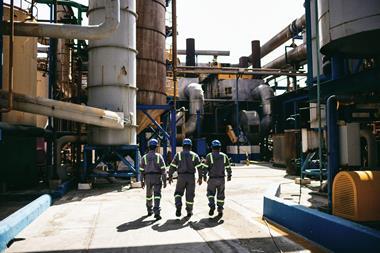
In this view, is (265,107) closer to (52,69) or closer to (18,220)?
(52,69)

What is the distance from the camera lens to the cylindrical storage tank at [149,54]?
555 inches

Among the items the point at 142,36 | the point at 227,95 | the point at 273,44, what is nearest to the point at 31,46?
the point at 142,36

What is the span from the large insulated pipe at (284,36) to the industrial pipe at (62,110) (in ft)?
64.0

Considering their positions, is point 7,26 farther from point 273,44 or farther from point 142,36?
point 273,44

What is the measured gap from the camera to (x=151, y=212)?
24.2 ft

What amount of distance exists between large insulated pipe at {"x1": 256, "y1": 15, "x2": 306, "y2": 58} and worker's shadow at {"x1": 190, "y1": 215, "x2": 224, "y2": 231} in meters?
21.9

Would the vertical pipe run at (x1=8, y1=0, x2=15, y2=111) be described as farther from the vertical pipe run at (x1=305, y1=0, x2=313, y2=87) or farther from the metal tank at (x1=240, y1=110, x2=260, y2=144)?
the metal tank at (x1=240, y1=110, x2=260, y2=144)

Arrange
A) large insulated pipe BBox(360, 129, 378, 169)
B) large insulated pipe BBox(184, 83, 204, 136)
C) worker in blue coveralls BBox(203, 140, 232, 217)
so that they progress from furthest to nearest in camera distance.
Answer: large insulated pipe BBox(184, 83, 204, 136)
worker in blue coveralls BBox(203, 140, 232, 217)
large insulated pipe BBox(360, 129, 378, 169)

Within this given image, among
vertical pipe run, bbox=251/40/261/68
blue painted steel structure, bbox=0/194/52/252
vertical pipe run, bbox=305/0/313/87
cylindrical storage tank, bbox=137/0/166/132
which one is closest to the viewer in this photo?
blue painted steel structure, bbox=0/194/52/252

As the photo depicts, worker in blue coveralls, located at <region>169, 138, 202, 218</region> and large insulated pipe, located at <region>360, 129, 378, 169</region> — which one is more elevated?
large insulated pipe, located at <region>360, 129, 378, 169</region>

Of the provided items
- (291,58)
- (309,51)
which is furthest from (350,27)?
(291,58)

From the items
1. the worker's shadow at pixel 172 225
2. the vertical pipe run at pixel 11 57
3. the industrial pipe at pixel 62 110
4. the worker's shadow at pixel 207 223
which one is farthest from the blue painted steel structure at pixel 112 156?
the worker's shadow at pixel 207 223

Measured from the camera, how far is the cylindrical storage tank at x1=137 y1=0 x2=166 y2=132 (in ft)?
46.2

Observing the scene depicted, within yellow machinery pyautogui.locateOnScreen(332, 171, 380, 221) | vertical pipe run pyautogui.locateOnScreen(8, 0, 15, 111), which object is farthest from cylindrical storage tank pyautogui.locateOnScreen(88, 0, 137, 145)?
yellow machinery pyautogui.locateOnScreen(332, 171, 380, 221)
